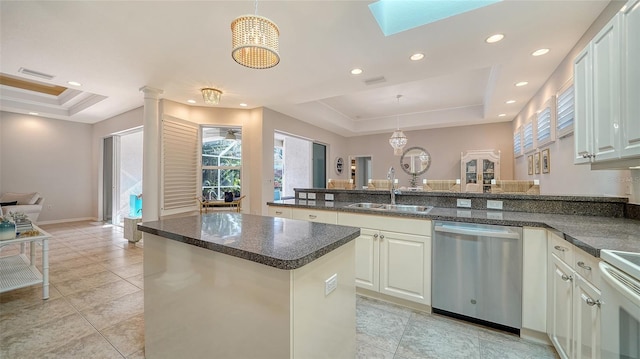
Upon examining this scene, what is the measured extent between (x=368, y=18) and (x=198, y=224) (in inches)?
83.2

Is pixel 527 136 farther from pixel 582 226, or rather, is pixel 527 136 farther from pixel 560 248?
pixel 560 248

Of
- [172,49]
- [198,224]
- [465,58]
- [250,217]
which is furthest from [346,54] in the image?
[198,224]

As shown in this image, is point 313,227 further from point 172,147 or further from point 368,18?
point 172,147

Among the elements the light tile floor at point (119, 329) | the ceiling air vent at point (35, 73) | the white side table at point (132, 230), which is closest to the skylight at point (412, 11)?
the light tile floor at point (119, 329)

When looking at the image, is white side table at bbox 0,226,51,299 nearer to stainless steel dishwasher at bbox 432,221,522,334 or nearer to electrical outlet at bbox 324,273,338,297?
electrical outlet at bbox 324,273,338,297

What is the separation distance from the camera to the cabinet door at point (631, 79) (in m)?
1.22

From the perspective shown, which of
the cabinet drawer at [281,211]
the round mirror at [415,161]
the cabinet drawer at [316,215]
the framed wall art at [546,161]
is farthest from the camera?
the round mirror at [415,161]

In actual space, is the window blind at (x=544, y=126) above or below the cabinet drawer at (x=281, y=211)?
above

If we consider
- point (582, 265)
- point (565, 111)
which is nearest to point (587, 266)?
point (582, 265)

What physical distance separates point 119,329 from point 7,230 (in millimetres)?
1681

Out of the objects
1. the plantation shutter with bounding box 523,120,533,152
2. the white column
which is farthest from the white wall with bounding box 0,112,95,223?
the plantation shutter with bounding box 523,120,533,152

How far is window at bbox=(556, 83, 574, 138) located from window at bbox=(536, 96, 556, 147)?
0.67ft

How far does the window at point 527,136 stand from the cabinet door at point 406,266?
10.9 ft

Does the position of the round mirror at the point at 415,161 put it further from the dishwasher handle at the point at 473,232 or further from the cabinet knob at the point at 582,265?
the cabinet knob at the point at 582,265
